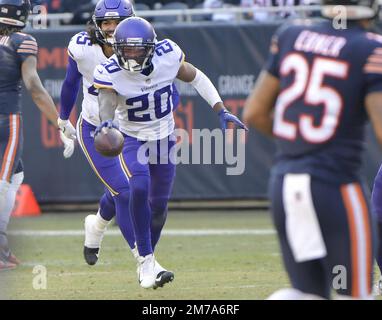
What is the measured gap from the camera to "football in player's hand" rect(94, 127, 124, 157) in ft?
19.5

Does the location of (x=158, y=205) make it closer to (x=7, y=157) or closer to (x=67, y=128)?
(x=67, y=128)

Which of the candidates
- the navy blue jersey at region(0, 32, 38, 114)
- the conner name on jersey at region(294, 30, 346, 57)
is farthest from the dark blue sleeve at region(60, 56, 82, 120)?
the conner name on jersey at region(294, 30, 346, 57)

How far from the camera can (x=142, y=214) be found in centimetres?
647

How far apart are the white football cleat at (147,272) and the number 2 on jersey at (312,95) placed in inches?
110

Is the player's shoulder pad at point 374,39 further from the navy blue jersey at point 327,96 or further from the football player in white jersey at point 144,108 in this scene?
the football player in white jersey at point 144,108

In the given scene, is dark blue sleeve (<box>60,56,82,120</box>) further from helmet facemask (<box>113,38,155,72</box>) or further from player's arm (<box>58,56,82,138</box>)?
helmet facemask (<box>113,38,155,72</box>)

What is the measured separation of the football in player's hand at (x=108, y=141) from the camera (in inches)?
235

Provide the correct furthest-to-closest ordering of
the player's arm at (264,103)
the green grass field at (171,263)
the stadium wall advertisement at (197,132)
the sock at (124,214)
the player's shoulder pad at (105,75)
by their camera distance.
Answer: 1. the stadium wall advertisement at (197,132)
2. the sock at (124,214)
3. the green grass field at (171,263)
4. the player's shoulder pad at (105,75)
5. the player's arm at (264,103)

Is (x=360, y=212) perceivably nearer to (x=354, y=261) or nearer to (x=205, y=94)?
(x=354, y=261)

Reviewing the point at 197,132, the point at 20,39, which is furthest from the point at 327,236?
the point at 197,132

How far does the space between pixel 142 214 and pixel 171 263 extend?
171 centimetres

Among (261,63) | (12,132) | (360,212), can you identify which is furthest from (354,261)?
(261,63)

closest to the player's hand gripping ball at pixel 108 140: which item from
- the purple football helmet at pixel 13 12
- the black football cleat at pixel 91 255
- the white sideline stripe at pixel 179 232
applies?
the black football cleat at pixel 91 255

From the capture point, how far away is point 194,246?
922cm
